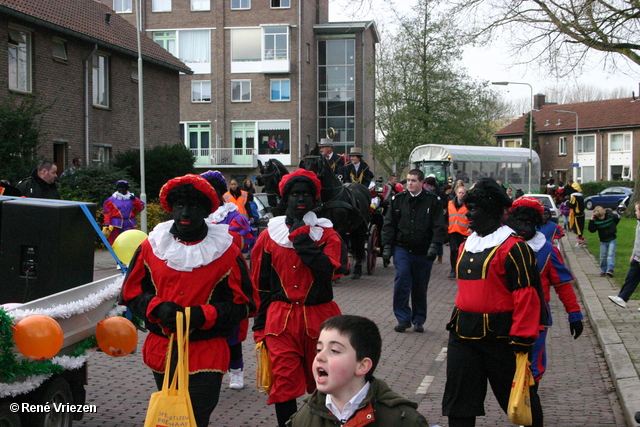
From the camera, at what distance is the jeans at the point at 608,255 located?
14406 mm

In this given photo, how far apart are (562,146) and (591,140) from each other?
3484 mm

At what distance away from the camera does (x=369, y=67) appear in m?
Result: 47.3

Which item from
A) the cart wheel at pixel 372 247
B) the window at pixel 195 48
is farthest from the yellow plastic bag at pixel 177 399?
the window at pixel 195 48

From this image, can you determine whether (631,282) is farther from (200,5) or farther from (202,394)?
(200,5)

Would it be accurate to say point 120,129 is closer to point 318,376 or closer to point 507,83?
point 507,83

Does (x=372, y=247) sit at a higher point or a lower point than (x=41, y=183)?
lower

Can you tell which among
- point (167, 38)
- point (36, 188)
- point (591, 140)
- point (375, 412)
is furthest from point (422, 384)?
point (591, 140)

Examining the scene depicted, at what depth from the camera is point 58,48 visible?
24922 millimetres

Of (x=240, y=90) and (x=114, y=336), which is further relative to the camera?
(x=240, y=90)

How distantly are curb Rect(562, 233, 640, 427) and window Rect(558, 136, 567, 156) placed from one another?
6274 centimetres

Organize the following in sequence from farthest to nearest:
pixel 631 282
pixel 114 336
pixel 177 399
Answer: pixel 631 282 < pixel 114 336 < pixel 177 399

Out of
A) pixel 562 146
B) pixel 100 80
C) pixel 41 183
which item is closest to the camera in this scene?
pixel 41 183

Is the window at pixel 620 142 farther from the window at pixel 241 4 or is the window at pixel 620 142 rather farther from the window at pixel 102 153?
the window at pixel 102 153

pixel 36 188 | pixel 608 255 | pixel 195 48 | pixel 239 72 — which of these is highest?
pixel 195 48
